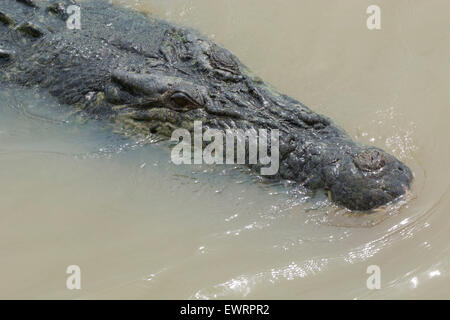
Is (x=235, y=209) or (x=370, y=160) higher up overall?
(x=370, y=160)

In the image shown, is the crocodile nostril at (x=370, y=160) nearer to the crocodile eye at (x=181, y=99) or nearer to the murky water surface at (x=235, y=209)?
the murky water surface at (x=235, y=209)

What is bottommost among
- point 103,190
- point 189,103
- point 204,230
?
point 204,230

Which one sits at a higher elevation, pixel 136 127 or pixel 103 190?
pixel 136 127

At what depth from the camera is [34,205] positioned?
4.94m

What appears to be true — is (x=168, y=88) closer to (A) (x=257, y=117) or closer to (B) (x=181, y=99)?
(B) (x=181, y=99)

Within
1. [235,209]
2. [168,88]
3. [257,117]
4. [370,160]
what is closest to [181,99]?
[168,88]

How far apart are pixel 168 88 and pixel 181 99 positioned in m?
0.17

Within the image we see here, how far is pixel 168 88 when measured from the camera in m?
5.18

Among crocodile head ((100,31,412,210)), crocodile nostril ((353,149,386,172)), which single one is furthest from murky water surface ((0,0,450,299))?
crocodile nostril ((353,149,386,172))

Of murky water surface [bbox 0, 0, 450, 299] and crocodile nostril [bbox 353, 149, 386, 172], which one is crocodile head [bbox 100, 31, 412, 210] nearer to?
crocodile nostril [bbox 353, 149, 386, 172]
